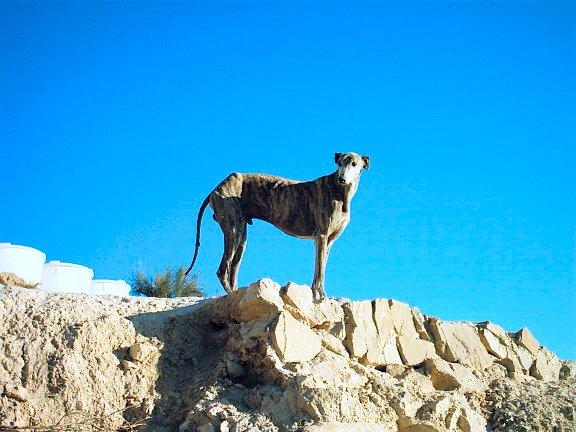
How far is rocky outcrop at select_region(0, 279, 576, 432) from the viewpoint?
7.52m

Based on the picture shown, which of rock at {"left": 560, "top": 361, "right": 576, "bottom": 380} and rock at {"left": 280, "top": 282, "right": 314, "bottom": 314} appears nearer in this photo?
rock at {"left": 280, "top": 282, "right": 314, "bottom": 314}

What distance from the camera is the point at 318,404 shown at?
24.0 ft

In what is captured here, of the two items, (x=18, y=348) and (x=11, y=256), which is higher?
(x=11, y=256)

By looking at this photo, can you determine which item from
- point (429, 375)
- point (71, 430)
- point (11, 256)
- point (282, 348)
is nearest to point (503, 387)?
point (429, 375)

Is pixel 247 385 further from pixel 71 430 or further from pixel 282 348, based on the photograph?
pixel 71 430

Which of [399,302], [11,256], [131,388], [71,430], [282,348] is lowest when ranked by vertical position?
[71,430]

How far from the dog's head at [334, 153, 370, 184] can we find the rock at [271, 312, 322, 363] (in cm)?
253

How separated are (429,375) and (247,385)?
271cm

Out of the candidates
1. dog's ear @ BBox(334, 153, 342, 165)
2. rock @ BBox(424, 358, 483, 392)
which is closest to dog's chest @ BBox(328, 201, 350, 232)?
dog's ear @ BBox(334, 153, 342, 165)

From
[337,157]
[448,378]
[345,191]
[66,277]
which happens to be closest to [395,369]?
[448,378]

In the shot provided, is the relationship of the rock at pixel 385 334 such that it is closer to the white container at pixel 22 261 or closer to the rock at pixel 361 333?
the rock at pixel 361 333

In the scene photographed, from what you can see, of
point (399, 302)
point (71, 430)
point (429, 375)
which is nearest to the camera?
point (71, 430)

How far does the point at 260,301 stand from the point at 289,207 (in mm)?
2575

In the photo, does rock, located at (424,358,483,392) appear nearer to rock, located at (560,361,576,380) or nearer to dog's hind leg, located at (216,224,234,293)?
rock, located at (560,361,576,380)
